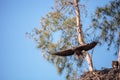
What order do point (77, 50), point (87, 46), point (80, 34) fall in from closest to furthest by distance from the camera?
1. point (87, 46)
2. point (77, 50)
3. point (80, 34)

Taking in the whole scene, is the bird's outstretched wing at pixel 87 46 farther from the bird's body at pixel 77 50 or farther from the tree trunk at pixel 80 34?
the tree trunk at pixel 80 34

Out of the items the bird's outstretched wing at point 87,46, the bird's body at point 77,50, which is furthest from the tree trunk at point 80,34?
the bird's outstretched wing at point 87,46

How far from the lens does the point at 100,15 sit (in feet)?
53.6

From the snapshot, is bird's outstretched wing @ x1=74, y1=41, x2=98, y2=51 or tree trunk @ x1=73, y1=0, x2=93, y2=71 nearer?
bird's outstretched wing @ x1=74, y1=41, x2=98, y2=51

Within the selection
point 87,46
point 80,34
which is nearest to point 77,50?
point 87,46

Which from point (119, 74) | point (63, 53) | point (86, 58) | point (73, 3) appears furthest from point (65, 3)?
point (119, 74)

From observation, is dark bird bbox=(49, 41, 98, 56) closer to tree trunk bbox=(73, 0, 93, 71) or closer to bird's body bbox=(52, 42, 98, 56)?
bird's body bbox=(52, 42, 98, 56)

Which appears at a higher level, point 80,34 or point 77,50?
point 80,34

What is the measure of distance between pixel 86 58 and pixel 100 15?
3.50m

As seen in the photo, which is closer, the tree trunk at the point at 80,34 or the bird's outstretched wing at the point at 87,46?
the bird's outstretched wing at the point at 87,46

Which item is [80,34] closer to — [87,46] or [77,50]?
[77,50]

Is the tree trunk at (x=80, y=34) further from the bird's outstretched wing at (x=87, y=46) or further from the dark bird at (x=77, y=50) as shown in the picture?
the bird's outstretched wing at (x=87, y=46)

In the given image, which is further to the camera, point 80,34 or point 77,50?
point 80,34

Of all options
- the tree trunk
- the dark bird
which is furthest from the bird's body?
the tree trunk
